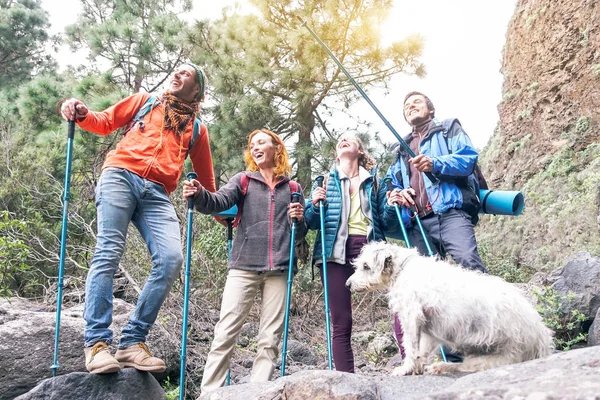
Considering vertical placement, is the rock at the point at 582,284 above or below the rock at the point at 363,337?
above

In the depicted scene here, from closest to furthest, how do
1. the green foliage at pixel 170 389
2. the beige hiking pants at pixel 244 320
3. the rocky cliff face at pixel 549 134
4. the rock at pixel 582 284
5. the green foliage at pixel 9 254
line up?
the beige hiking pants at pixel 244 320 < the green foliage at pixel 170 389 < the rock at pixel 582 284 < the green foliage at pixel 9 254 < the rocky cliff face at pixel 549 134

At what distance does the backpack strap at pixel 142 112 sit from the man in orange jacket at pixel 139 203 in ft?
0.07

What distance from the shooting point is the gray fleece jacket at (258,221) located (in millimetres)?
4645

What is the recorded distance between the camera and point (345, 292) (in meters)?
4.68

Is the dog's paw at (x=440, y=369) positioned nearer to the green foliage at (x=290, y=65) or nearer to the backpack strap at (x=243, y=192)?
the backpack strap at (x=243, y=192)

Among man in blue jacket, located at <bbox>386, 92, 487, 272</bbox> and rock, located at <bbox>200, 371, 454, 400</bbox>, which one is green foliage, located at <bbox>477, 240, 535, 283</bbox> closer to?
man in blue jacket, located at <bbox>386, 92, 487, 272</bbox>

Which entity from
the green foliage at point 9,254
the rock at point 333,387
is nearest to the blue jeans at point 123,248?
the rock at point 333,387

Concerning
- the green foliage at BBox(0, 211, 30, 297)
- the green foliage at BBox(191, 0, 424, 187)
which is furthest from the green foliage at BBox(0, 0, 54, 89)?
the green foliage at BBox(0, 211, 30, 297)

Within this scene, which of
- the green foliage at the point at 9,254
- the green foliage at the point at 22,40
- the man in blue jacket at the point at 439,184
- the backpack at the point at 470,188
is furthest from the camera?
the green foliage at the point at 22,40

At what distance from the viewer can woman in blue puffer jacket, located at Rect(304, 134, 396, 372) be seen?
14.9 feet

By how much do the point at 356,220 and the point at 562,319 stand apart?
10.8 ft

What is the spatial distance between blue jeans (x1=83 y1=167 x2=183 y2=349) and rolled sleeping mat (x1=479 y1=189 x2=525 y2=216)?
3.02 metres

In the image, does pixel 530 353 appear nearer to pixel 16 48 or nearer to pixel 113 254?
pixel 113 254

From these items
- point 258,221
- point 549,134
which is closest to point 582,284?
point 258,221
